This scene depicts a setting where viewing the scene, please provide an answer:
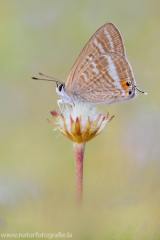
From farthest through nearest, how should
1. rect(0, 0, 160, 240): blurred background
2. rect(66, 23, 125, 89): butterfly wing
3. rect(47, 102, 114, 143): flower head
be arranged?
rect(66, 23, 125, 89): butterfly wing → rect(47, 102, 114, 143): flower head → rect(0, 0, 160, 240): blurred background

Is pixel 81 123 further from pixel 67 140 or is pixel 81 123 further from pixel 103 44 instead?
pixel 67 140

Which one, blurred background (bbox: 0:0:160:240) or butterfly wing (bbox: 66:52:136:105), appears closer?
blurred background (bbox: 0:0:160:240)

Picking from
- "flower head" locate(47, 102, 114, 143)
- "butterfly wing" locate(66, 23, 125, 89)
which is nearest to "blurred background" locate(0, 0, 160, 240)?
"flower head" locate(47, 102, 114, 143)

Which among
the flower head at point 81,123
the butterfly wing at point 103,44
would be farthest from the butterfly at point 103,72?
the flower head at point 81,123

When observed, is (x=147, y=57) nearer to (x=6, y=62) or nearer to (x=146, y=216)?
(x=6, y=62)

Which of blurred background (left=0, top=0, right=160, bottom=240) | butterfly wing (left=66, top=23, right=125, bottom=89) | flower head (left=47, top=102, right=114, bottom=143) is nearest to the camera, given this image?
blurred background (left=0, top=0, right=160, bottom=240)

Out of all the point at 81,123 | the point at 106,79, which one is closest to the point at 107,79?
the point at 106,79

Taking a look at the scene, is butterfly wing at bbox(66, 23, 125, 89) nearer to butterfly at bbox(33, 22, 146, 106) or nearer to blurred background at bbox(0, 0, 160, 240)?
butterfly at bbox(33, 22, 146, 106)
